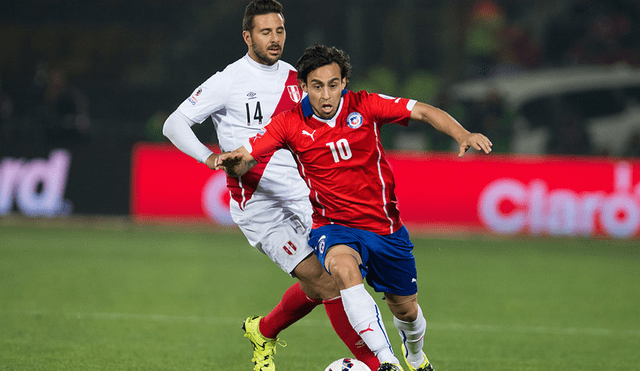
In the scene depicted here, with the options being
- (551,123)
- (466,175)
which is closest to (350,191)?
(466,175)

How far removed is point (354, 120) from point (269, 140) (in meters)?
0.44

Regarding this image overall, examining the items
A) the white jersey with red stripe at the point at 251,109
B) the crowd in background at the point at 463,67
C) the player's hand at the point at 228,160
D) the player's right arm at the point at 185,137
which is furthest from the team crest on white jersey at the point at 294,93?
the crowd in background at the point at 463,67

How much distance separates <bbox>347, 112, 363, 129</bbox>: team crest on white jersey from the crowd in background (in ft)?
32.7

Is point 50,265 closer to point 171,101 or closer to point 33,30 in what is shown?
point 171,101

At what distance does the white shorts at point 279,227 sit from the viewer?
429cm

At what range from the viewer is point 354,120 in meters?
3.91

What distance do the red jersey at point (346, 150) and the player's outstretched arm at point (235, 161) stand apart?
4cm

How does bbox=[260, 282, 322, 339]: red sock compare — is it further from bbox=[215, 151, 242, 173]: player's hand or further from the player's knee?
bbox=[215, 151, 242, 173]: player's hand

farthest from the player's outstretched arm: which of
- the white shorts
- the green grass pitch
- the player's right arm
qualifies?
the green grass pitch

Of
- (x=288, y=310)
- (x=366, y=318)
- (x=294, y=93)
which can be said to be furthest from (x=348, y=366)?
(x=294, y=93)

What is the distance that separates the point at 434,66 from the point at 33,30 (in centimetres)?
884

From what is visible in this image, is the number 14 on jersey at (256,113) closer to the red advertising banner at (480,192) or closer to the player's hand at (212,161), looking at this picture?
the player's hand at (212,161)

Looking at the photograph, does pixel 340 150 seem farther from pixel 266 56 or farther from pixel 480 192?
pixel 480 192

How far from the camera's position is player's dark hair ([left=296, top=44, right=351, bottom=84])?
3826 mm
